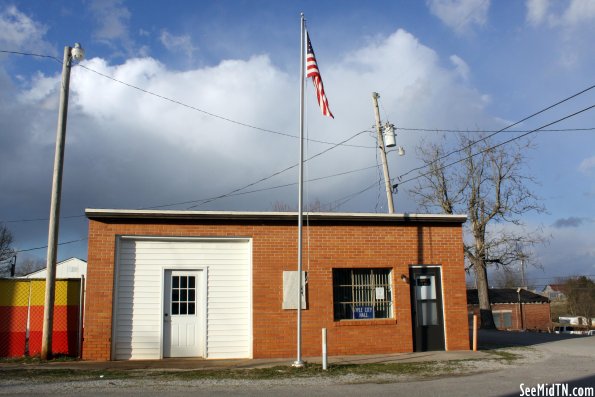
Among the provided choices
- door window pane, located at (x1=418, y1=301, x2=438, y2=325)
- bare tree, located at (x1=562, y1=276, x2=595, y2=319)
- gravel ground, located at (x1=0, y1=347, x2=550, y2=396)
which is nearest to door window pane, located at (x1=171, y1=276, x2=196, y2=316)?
gravel ground, located at (x1=0, y1=347, x2=550, y2=396)

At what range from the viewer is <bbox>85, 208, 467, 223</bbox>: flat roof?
13852 mm

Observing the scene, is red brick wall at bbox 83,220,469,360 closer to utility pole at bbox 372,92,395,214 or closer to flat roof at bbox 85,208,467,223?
flat roof at bbox 85,208,467,223

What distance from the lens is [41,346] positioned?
1370 cm

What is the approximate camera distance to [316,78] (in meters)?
13.1

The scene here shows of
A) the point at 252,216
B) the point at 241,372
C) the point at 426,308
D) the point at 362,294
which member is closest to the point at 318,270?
the point at 362,294

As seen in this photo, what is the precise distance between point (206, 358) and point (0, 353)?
505 centimetres

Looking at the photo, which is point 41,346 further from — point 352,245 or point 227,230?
point 352,245

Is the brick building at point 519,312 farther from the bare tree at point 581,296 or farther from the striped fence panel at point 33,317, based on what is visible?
the striped fence panel at point 33,317

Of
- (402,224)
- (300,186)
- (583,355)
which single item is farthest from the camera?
(402,224)

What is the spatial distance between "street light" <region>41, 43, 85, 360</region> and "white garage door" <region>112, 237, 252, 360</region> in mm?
1484

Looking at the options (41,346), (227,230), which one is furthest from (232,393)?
(41,346)

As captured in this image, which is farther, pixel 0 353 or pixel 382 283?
pixel 382 283

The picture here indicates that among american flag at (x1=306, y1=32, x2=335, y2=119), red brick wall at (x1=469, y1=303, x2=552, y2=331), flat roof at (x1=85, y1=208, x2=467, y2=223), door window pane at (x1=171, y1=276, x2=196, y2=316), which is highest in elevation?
american flag at (x1=306, y1=32, x2=335, y2=119)

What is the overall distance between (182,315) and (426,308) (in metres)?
6.54
